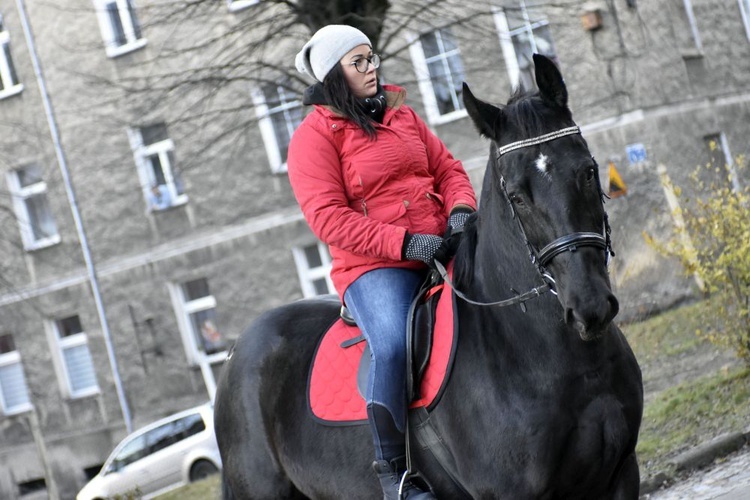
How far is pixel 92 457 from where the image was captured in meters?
27.1

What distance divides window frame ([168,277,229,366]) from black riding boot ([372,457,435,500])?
2065cm

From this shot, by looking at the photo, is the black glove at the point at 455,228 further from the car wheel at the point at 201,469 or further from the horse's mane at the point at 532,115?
the car wheel at the point at 201,469

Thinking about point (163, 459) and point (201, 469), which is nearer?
point (201, 469)

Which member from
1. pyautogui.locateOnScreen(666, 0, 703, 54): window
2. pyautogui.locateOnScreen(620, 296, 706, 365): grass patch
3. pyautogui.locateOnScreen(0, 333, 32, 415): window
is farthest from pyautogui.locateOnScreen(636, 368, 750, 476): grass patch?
pyautogui.locateOnScreen(0, 333, 32, 415): window

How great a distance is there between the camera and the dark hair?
506cm

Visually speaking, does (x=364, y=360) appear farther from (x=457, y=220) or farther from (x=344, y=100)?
(x=344, y=100)

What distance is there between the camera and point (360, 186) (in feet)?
16.7

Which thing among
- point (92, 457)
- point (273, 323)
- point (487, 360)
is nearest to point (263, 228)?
point (92, 457)

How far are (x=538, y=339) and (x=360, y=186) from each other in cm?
115

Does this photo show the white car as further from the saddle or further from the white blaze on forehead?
the white blaze on forehead

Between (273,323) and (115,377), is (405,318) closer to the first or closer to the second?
(273,323)

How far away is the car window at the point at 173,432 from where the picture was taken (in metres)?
21.3

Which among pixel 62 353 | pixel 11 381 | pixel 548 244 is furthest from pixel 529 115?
pixel 11 381

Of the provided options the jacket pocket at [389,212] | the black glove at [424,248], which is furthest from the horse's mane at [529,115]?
the jacket pocket at [389,212]
